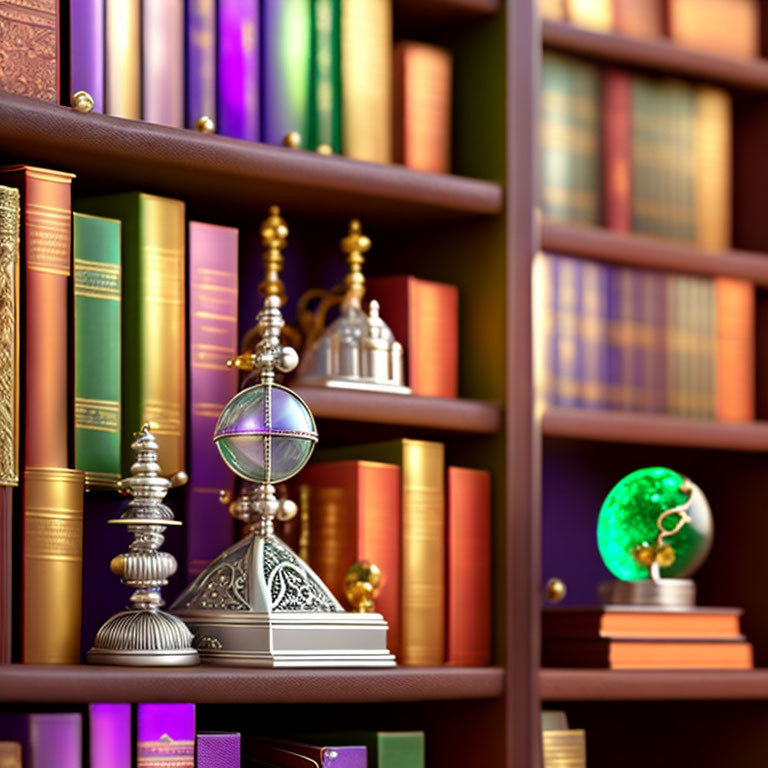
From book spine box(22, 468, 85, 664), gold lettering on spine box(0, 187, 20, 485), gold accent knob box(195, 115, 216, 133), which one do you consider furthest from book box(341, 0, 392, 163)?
book spine box(22, 468, 85, 664)

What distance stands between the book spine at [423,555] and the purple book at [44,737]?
481 mm

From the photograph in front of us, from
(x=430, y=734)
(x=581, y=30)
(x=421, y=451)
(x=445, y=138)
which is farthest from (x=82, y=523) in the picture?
(x=581, y=30)

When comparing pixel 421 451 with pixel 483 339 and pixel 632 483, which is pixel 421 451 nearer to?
pixel 483 339

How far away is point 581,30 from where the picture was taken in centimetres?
224

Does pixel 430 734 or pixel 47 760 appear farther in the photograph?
pixel 430 734

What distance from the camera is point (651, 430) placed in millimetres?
2205

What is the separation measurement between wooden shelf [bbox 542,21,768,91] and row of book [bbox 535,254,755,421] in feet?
1.00

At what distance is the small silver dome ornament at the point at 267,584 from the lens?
1.79m

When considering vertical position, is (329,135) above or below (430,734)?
above

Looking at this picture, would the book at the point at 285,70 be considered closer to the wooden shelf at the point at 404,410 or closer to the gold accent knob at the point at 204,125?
the gold accent knob at the point at 204,125

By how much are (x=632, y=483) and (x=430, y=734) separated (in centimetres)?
45

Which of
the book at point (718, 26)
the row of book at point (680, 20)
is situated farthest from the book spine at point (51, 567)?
the book at point (718, 26)

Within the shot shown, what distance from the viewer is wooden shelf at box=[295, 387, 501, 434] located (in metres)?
1.93

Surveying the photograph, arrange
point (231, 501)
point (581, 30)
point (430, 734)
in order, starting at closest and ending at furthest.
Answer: point (231, 501) → point (430, 734) → point (581, 30)
